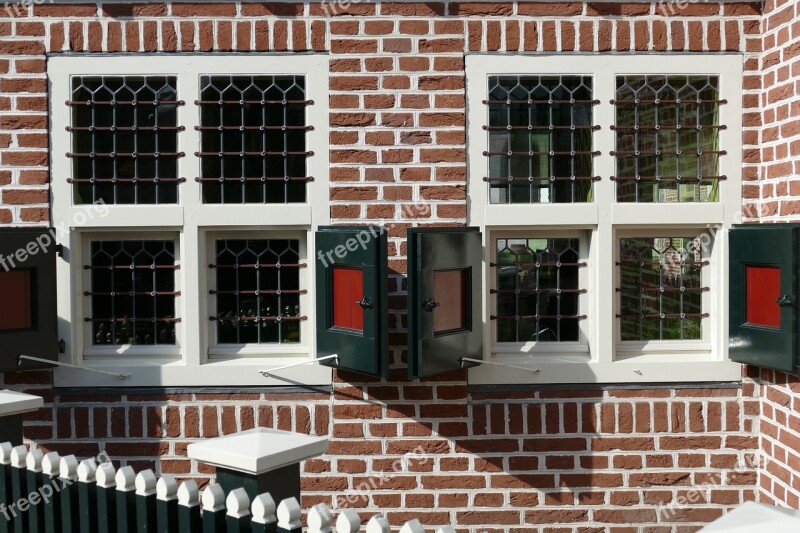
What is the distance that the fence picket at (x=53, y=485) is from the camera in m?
3.41

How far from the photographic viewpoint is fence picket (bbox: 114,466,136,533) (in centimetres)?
316

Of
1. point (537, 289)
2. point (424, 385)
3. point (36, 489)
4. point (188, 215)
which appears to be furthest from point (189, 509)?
point (537, 289)

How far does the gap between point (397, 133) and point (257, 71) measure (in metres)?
0.85

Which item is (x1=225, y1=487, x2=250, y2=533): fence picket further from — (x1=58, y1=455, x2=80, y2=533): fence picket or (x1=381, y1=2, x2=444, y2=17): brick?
(x1=381, y1=2, x2=444, y2=17): brick

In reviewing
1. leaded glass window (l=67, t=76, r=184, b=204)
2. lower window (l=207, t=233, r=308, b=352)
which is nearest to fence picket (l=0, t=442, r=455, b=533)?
lower window (l=207, t=233, r=308, b=352)

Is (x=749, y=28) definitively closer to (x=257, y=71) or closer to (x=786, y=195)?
(x=786, y=195)

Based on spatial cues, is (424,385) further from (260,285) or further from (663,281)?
(663,281)

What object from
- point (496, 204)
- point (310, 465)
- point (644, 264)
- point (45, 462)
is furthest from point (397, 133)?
point (45, 462)

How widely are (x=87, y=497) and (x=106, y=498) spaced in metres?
0.10

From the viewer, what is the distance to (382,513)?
5.13 meters

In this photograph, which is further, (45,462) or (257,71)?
(257,71)

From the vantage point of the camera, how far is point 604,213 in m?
5.13

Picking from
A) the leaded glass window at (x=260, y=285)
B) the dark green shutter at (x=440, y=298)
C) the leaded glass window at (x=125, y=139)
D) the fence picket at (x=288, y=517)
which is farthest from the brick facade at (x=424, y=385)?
the fence picket at (x=288, y=517)

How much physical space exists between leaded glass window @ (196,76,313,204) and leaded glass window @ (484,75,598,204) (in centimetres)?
110
